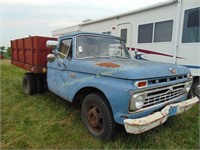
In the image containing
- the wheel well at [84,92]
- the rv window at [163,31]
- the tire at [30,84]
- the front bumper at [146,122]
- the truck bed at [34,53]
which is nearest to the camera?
the front bumper at [146,122]

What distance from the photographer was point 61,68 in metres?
4.16

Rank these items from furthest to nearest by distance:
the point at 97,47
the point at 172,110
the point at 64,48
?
the point at 64,48 → the point at 97,47 → the point at 172,110

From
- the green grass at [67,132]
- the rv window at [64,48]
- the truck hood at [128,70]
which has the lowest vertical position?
the green grass at [67,132]

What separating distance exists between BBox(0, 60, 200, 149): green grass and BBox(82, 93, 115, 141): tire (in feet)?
0.47

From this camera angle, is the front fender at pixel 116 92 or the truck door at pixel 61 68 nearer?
the front fender at pixel 116 92

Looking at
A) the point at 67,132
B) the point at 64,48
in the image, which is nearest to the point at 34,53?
the point at 64,48

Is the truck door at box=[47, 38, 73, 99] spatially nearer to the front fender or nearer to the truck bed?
the truck bed

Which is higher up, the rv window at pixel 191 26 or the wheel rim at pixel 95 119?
the rv window at pixel 191 26

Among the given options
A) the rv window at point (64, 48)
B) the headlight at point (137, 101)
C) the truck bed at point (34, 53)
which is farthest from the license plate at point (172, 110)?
the truck bed at point (34, 53)

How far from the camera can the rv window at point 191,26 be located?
16.5 ft

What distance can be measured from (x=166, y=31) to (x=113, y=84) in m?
3.85

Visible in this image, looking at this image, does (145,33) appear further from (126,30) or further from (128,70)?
(128,70)

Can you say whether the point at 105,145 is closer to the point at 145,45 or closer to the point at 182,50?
the point at 182,50

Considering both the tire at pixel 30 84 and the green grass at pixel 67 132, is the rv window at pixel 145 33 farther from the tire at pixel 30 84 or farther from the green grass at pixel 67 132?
the tire at pixel 30 84
